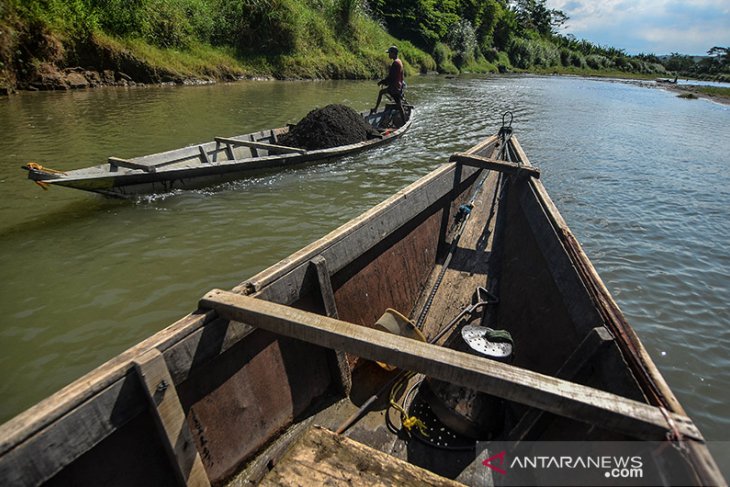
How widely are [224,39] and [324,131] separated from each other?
18685mm

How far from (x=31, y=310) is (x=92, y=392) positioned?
3619 millimetres

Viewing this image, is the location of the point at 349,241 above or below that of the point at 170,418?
above

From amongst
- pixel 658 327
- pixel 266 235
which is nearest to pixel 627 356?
pixel 658 327

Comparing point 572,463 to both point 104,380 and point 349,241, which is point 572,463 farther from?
point 104,380

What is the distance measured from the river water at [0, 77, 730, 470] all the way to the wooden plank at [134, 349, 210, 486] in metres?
2.27

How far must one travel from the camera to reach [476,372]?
1.74 meters

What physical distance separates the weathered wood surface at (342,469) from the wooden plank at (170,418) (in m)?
0.43

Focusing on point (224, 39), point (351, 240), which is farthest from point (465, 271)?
point (224, 39)

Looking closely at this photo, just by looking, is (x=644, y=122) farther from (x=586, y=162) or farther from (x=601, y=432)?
(x=601, y=432)

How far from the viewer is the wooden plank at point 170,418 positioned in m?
1.93

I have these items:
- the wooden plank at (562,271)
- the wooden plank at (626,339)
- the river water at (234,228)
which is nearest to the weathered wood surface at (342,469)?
the wooden plank at (626,339)

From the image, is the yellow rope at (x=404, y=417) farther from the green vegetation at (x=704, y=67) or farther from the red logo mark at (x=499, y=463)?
the green vegetation at (x=704, y=67)

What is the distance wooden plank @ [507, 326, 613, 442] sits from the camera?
2.29m

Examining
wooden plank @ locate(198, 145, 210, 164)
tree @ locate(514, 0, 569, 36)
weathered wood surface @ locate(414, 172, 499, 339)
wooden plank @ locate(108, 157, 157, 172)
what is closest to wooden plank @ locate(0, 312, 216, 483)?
weathered wood surface @ locate(414, 172, 499, 339)
